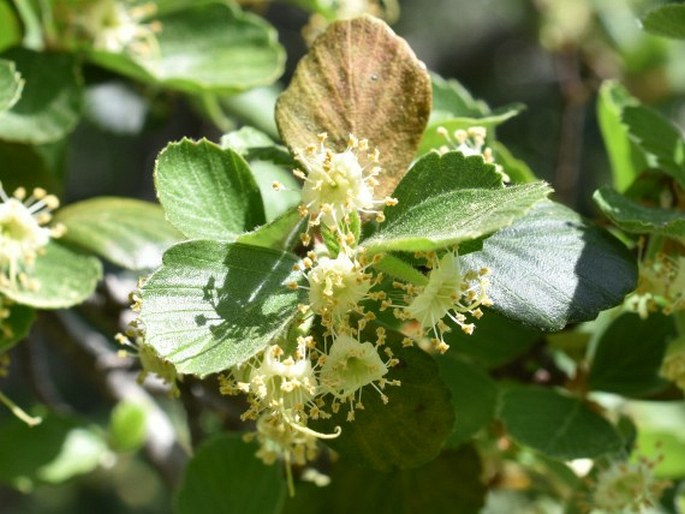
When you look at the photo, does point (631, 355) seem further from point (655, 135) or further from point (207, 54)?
point (207, 54)

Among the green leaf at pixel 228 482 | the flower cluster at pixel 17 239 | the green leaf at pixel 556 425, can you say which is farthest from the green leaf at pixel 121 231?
the green leaf at pixel 556 425

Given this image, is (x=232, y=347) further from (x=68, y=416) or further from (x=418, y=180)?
(x=68, y=416)

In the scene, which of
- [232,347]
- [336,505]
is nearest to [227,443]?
[336,505]

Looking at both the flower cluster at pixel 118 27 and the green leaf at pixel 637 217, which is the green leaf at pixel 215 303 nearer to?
the green leaf at pixel 637 217

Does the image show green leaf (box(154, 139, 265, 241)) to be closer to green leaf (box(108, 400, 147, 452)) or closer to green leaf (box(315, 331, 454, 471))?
green leaf (box(315, 331, 454, 471))

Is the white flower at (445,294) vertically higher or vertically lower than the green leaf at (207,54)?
higher

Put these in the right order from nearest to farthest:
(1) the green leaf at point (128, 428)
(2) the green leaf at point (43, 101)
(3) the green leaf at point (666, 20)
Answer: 1. (3) the green leaf at point (666, 20)
2. (2) the green leaf at point (43, 101)
3. (1) the green leaf at point (128, 428)
